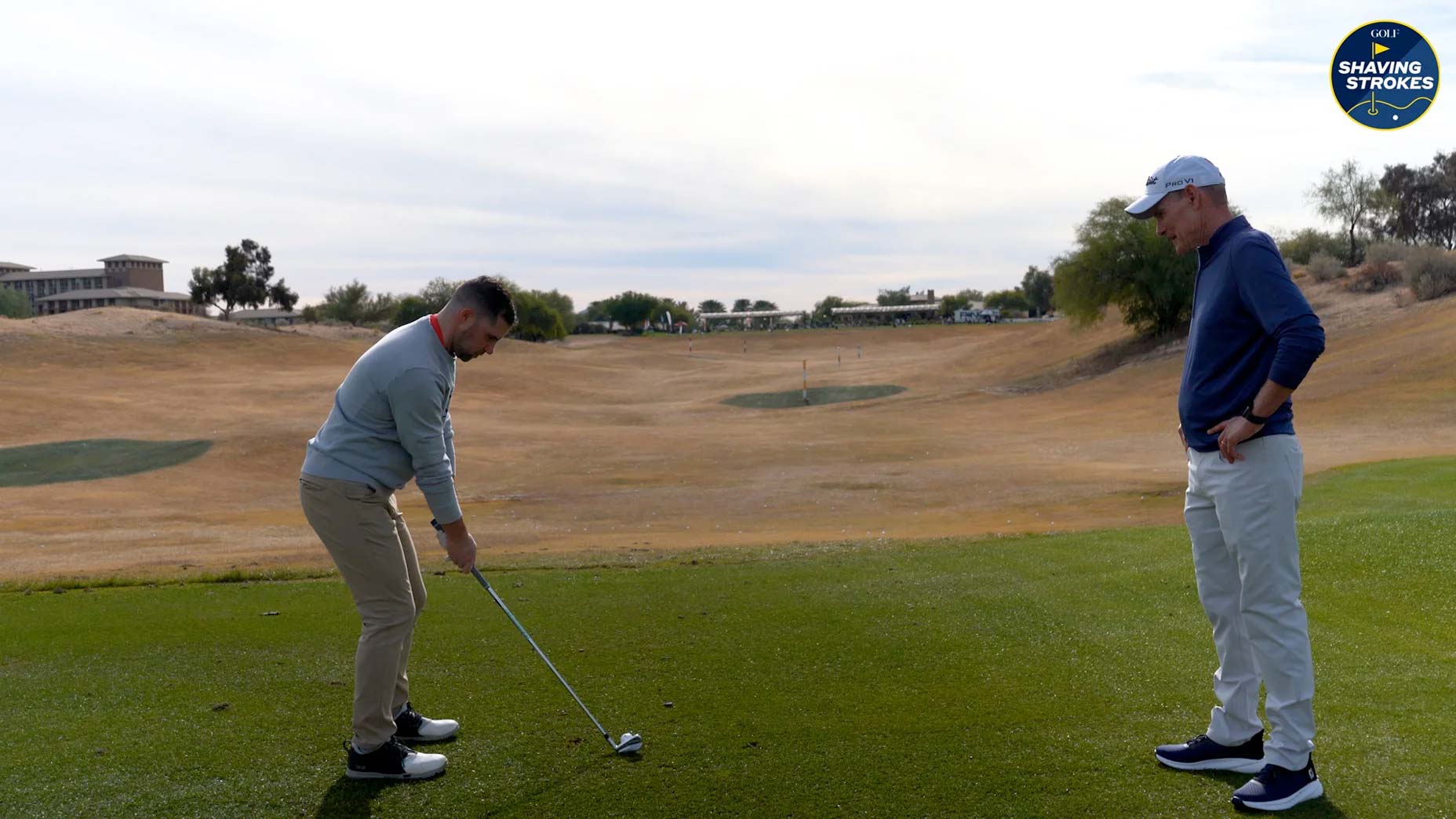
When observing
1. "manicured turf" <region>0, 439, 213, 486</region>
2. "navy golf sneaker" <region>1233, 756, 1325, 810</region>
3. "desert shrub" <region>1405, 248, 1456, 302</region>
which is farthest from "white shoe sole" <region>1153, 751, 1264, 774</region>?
"desert shrub" <region>1405, 248, 1456, 302</region>

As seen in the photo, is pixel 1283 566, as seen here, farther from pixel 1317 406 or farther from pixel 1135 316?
pixel 1135 316

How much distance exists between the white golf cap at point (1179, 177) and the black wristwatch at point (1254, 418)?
930 mm

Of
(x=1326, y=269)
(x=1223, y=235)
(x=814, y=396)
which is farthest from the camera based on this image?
(x=1326, y=269)

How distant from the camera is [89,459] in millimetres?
26609

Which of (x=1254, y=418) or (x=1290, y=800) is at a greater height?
(x=1254, y=418)

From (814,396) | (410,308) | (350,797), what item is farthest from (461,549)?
(410,308)

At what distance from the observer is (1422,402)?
2695 centimetres

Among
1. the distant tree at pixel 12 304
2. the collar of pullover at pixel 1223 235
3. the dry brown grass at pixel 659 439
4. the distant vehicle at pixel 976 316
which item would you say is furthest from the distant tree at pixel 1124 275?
the distant vehicle at pixel 976 316

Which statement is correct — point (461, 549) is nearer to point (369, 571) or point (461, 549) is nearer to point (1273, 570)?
point (369, 571)

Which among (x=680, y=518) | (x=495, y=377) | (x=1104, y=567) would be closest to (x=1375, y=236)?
(x=495, y=377)

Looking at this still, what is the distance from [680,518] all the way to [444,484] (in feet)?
46.7

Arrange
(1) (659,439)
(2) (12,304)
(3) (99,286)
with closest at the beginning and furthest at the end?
(1) (659,439) → (2) (12,304) → (3) (99,286)

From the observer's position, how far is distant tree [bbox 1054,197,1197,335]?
157ft

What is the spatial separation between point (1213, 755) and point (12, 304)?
9413cm
